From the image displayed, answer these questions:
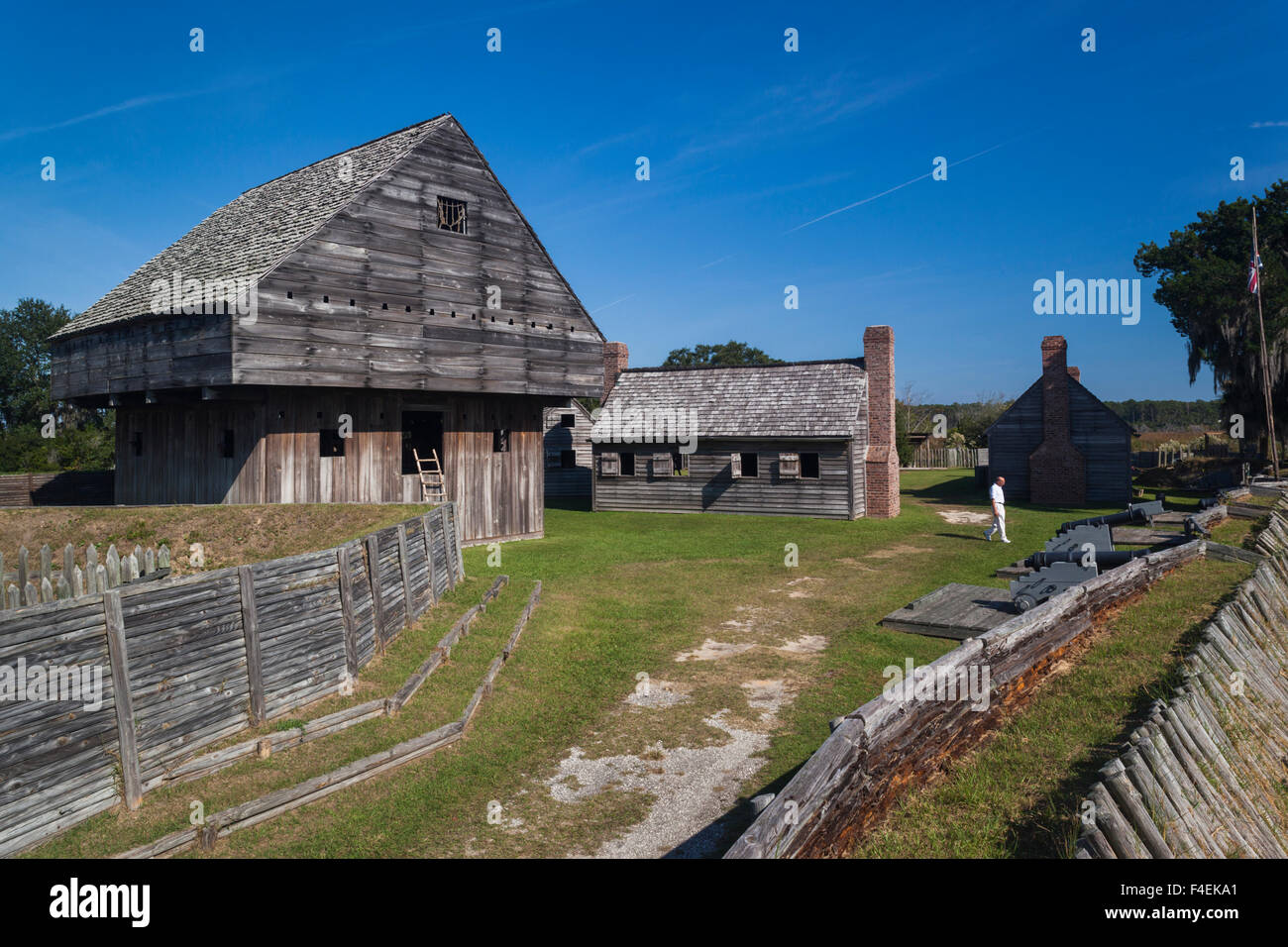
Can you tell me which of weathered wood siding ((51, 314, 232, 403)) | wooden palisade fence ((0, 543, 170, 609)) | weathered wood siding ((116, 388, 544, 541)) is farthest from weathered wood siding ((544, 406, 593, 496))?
wooden palisade fence ((0, 543, 170, 609))

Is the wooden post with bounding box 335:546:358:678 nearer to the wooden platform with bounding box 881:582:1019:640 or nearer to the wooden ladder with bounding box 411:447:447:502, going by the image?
the wooden platform with bounding box 881:582:1019:640

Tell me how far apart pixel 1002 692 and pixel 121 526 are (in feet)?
52.5

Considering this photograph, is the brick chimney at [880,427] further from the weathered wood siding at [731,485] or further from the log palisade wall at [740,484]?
the weathered wood siding at [731,485]

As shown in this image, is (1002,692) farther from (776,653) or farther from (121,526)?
(121,526)

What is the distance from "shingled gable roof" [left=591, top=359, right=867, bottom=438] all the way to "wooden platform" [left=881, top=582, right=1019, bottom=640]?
15.7 meters

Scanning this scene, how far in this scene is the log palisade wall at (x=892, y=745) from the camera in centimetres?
466

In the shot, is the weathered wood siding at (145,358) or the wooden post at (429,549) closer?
the wooden post at (429,549)

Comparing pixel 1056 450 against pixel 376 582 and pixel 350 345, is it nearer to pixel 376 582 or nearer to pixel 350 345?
pixel 350 345

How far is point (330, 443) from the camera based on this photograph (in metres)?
20.5

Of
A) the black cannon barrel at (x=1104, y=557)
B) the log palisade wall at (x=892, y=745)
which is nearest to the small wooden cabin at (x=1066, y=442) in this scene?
the black cannon barrel at (x=1104, y=557)

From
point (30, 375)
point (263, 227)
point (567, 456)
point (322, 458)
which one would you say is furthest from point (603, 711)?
point (30, 375)

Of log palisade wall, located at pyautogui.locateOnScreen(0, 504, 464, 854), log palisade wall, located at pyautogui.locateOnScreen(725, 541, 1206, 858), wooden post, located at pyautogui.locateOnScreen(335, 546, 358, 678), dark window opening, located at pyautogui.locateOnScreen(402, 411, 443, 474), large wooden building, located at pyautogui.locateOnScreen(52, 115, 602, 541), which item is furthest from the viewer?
dark window opening, located at pyautogui.locateOnScreen(402, 411, 443, 474)

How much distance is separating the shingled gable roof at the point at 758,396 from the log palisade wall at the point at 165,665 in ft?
77.6

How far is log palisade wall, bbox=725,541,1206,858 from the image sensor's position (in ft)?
15.3
